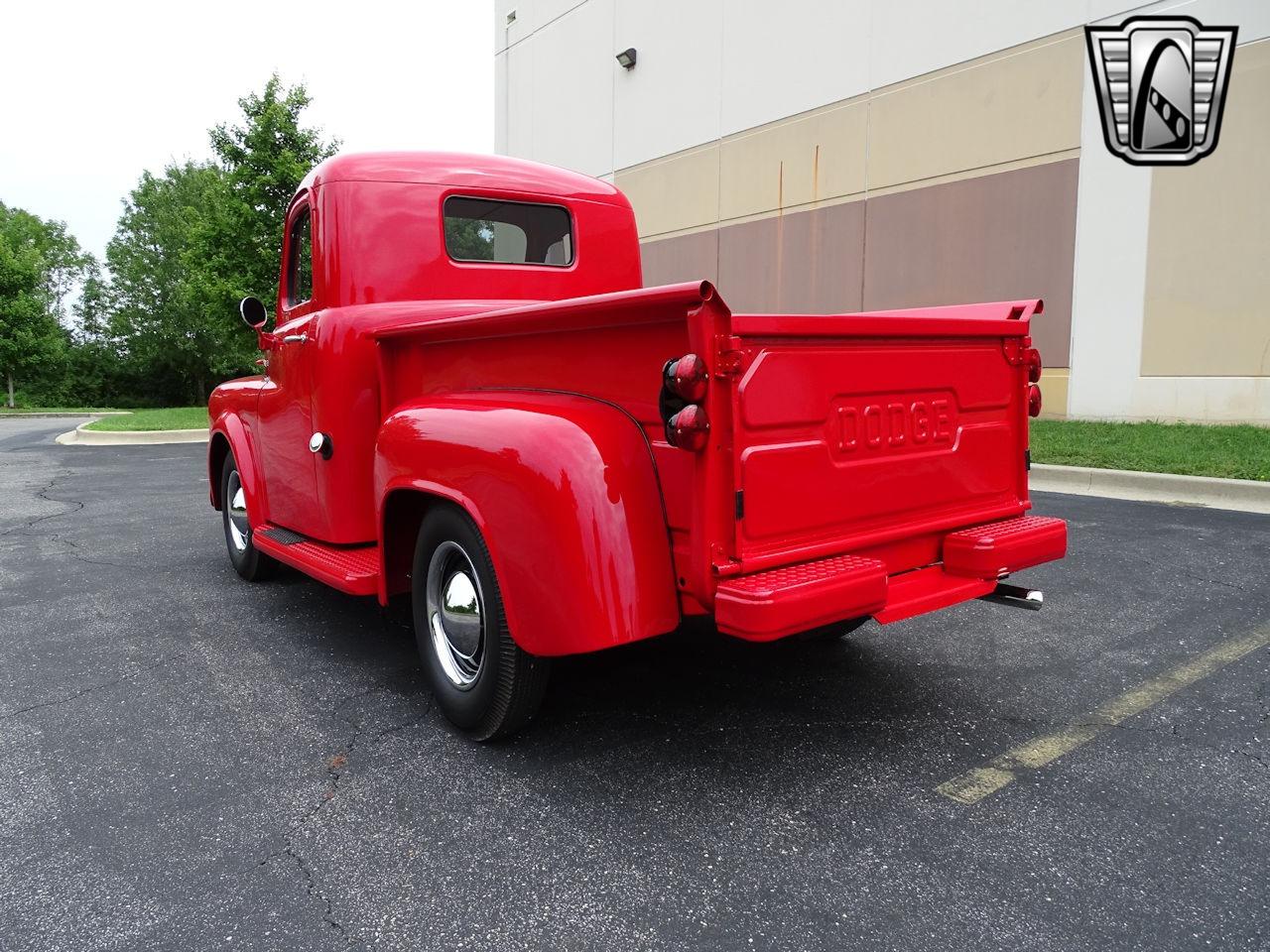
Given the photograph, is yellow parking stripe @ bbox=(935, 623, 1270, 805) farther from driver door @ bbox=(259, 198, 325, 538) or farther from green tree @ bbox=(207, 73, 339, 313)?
green tree @ bbox=(207, 73, 339, 313)

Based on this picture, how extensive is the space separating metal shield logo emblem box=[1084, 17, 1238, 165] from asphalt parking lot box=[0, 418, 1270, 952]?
8.05 m

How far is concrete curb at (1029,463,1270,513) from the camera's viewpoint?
283 inches

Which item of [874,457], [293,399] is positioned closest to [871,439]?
[874,457]

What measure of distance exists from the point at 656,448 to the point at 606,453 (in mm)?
158

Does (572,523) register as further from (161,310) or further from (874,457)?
(161,310)

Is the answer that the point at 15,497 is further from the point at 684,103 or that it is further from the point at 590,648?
the point at 684,103

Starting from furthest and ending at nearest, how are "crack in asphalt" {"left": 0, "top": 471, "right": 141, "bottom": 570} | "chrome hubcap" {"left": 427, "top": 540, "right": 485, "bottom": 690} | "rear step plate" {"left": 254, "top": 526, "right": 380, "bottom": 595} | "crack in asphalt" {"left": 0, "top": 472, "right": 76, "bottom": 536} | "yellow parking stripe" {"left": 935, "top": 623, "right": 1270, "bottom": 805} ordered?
"crack in asphalt" {"left": 0, "top": 472, "right": 76, "bottom": 536} < "crack in asphalt" {"left": 0, "top": 471, "right": 141, "bottom": 570} < "rear step plate" {"left": 254, "top": 526, "right": 380, "bottom": 595} < "chrome hubcap" {"left": 427, "top": 540, "right": 485, "bottom": 690} < "yellow parking stripe" {"left": 935, "top": 623, "right": 1270, "bottom": 805}

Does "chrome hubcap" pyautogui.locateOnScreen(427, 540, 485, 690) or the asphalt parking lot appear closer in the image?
the asphalt parking lot

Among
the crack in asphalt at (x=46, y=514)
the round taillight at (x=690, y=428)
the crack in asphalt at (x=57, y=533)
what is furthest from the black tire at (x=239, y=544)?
the round taillight at (x=690, y=428)

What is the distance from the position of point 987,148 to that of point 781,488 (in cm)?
1146

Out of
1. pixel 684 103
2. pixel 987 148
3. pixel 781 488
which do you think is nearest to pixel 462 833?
pixel 781 488

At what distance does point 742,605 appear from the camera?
2.41 m

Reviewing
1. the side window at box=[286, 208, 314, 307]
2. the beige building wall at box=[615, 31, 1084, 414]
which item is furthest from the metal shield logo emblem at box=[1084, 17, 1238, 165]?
the side window at box=[286, 208, 314, 307]

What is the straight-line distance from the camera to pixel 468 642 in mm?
3115
